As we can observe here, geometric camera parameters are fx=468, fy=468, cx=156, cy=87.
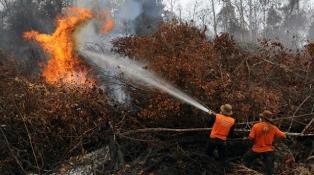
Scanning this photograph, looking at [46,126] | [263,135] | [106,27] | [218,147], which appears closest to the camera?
[263,135]

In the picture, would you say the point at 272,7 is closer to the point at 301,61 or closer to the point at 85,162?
the point at 301,61

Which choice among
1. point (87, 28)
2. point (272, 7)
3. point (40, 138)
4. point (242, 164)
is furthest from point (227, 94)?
point (272, 7)

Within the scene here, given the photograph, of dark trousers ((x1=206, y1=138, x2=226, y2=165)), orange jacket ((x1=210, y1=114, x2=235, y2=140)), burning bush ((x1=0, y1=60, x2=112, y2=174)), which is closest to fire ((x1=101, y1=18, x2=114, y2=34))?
burning bush ((x1=0, y1=60, x2=112, y2=174))

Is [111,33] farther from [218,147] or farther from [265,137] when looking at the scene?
[265,137]

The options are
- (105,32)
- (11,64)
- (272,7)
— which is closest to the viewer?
(11,64)

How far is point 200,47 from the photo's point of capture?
1454 cm

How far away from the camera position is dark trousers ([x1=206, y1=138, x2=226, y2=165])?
1096 centimetres

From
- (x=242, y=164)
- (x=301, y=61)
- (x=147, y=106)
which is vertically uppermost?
(x=301, y=61)

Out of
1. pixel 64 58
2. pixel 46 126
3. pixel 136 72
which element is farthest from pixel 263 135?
pixel 64 58

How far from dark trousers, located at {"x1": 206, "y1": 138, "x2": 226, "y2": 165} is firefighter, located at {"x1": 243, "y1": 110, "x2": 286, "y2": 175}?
2.15ft

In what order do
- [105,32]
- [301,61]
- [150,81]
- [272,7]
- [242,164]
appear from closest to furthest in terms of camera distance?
[242,164] → [150,81] → [301,61] → [105,32] → [272,7]

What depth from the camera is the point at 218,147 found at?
11.2m

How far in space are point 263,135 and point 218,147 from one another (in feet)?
4.43

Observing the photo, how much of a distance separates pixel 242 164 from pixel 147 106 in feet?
10.5
